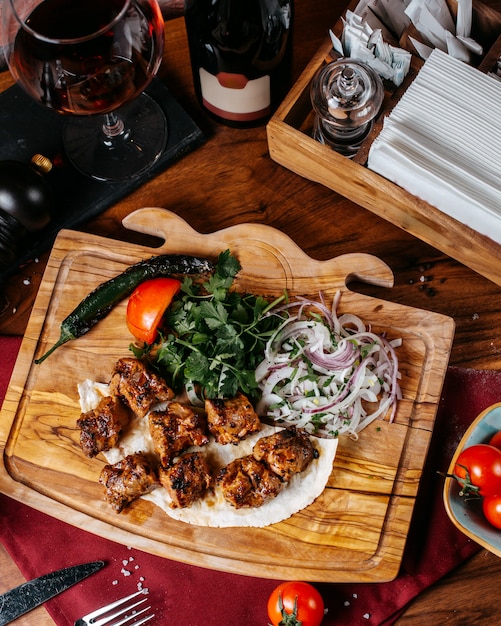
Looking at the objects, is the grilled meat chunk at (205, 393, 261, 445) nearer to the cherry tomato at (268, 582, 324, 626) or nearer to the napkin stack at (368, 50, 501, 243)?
the cherry tomato at (268, 582, 324, 626)

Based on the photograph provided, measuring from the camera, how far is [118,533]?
2.86m

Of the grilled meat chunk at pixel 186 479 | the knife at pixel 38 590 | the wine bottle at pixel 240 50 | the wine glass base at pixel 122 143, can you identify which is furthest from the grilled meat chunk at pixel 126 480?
the wine bottle at pixel 240 50

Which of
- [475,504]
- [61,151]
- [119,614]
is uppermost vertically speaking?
[61,151]

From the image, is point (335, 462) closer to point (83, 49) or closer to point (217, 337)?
point (217, 337)

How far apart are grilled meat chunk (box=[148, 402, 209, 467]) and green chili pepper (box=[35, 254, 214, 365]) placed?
1.60ft

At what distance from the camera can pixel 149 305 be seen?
2.94 meters

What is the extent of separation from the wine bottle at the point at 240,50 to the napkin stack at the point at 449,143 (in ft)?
1.71

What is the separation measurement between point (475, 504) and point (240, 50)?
197cm

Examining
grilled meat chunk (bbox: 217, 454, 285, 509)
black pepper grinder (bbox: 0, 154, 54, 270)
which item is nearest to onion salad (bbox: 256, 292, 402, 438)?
grilled meat chunk (bbox: 217, 454, 285, 509)

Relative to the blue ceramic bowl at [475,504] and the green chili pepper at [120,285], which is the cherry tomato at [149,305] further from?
the blue ceramic bowl at [475,504]

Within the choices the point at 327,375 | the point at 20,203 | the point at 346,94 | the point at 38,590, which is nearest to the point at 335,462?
the point at 327,375

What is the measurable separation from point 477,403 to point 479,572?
66 centimetres

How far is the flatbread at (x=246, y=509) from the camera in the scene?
2834 millimetres

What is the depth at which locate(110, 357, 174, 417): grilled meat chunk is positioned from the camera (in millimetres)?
2883
